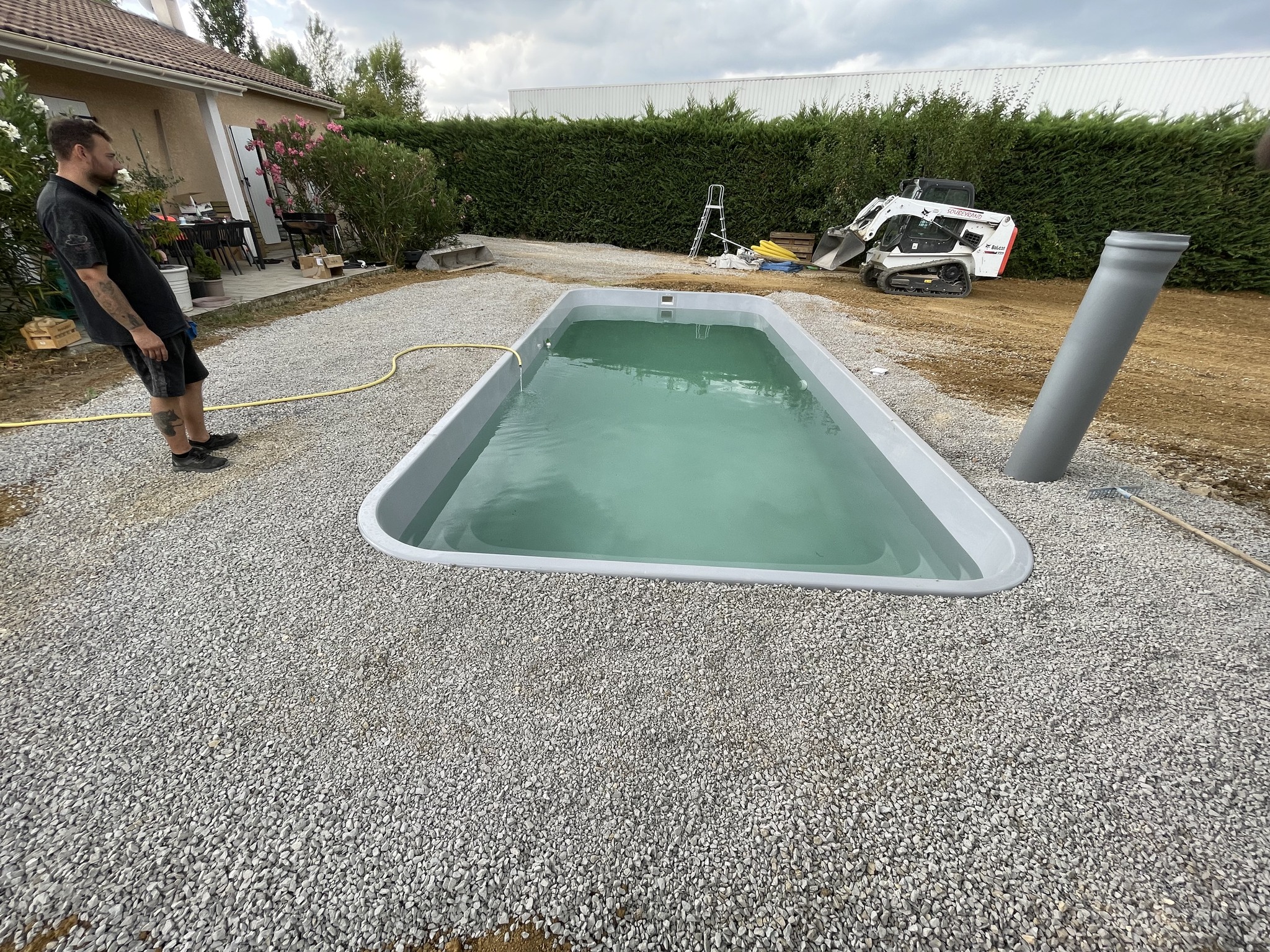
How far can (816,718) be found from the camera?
169 cm

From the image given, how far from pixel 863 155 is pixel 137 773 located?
11.7m

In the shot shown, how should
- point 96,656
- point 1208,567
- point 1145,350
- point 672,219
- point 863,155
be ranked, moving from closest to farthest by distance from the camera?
point 96,656 < point 1208,567 < point 1145,350 < point 863,155 < point 672,219

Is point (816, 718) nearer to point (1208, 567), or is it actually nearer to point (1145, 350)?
point (1208, 567)

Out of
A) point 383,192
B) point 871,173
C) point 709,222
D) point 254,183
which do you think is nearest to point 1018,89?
point 871,173

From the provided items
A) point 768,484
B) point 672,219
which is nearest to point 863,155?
point 672,219

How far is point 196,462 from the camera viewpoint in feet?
9.45

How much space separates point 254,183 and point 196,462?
9397mm

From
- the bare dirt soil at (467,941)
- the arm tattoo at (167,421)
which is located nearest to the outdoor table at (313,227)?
the arm tattoo at (167,421)

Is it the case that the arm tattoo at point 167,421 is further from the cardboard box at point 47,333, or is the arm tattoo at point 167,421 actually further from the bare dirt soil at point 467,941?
the cardboard box at point 47,333

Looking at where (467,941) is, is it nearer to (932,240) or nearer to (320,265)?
(320,265)

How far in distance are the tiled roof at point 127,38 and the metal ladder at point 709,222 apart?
7.94 meters

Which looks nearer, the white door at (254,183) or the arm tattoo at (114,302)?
the arm tattoo at (114,302)

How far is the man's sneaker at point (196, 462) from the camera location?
287 cm

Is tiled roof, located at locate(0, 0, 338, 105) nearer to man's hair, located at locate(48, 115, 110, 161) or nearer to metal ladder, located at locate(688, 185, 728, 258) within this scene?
man's hair, located at locate(48, 115, 110, 161)
